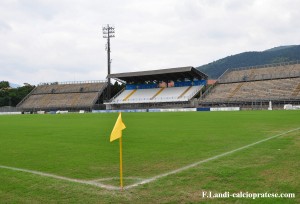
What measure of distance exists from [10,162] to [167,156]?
4987mm

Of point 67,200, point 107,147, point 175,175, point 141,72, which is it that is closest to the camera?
point 67,200

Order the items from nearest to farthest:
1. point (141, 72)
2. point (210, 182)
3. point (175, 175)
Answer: point (210, 182) → point (175, 175) → point (141, 72)

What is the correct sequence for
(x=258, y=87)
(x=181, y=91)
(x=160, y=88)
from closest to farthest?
(x=258, y=87)
(x=181, y=91)
(x=160, y=88)

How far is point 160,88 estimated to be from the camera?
90.4 m

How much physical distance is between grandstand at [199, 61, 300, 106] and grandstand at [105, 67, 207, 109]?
501 centimetres

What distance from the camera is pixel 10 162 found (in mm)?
10562

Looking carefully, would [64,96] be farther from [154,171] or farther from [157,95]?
[154,171]

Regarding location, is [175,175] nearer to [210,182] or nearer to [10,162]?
[210,182]

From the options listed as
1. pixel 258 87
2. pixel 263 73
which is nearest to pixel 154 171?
pixel 258 87

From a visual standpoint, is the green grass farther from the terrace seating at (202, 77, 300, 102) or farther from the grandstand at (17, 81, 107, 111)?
the grandstand at (17, 81, 107, 111)

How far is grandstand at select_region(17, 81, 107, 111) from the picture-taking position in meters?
91.7

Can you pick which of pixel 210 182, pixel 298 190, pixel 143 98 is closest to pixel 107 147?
pixel 210 182

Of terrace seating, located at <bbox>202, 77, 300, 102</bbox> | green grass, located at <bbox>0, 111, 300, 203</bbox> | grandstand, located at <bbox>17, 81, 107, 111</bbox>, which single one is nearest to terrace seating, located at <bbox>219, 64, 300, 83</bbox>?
terrace seating, located at <bbox>202, 77, 300, 102</bbox>

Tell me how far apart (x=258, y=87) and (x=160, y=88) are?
27713 millimetres
